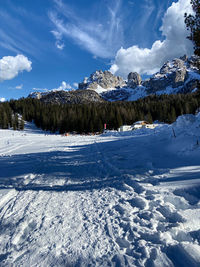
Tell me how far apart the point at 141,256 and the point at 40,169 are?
234 inches

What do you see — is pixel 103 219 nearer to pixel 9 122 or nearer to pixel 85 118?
pixel 85 118

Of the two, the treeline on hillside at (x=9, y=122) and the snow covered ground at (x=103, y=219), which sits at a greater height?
the treeline on hillside at (x=9, y=122)

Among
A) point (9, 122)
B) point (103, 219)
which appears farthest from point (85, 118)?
point (103, 219)

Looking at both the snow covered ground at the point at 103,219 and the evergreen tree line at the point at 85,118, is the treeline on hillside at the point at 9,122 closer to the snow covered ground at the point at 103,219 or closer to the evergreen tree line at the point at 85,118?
the evergreen tree line at the point at 85,118

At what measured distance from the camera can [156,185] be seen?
4508 mm

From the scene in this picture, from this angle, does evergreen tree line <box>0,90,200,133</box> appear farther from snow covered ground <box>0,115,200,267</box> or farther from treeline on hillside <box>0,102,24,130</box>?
snow covered ground <box>0,115,200,267</box>

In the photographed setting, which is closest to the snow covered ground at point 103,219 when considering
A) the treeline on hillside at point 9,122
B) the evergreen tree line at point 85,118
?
the evergreen tree line at point 85,118

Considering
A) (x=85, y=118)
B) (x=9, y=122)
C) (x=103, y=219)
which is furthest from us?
(x=9, y=122)

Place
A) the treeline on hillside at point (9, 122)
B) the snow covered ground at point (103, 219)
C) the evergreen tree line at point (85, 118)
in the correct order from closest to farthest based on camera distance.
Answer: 1. the snow covered ground at point (103, 219)
2. the evergreen tree line at point (85, 118)
3. the treeline on hillside at point (9, 122)

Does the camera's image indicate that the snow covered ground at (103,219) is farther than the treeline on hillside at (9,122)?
No

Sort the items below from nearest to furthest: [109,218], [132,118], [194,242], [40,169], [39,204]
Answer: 1. [194,242]
2. [109,218]
3. [39,204]
4. [40,169]
5. [132,118]

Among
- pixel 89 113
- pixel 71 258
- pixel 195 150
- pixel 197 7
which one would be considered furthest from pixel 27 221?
pixel 89 113

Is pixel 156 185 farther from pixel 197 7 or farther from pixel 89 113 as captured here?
pixel 89 113

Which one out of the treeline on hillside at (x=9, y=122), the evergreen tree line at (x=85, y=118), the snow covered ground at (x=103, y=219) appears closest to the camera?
the snow covered ground at (x=103, y=219)
